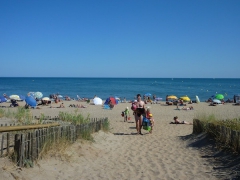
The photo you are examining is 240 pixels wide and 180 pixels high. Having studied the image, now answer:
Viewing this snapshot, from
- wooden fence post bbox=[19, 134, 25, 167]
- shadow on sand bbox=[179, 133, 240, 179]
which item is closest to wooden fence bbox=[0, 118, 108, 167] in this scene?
wooden fence post bbox=[19, 134, 25, 167]

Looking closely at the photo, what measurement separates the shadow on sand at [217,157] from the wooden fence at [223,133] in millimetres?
153

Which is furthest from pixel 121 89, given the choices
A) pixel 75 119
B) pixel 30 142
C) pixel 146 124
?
pixel 30 142

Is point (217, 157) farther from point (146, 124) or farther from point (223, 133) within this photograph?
point (146, 124)

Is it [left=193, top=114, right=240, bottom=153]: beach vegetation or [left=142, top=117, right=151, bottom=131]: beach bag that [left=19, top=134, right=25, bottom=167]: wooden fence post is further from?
Answer: [left=142, top=117, right=151, bottom=131]: beach bag

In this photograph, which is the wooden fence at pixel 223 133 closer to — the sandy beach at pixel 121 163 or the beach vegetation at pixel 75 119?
the sandy beach at pixel 121 163

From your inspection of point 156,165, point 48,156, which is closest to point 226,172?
point 156,165

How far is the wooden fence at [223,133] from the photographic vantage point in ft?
20.0

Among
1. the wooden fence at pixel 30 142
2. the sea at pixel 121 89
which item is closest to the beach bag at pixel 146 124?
the wooden fence at pixel 30 142

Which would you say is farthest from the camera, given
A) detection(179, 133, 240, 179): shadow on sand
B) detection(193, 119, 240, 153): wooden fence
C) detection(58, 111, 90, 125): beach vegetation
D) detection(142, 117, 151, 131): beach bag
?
detection(142, 117, 151, 131): beach bag

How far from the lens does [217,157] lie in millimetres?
6355

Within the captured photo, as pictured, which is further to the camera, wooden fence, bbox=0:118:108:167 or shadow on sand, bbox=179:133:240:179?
shadow on sand, bbox=179:133:240:179

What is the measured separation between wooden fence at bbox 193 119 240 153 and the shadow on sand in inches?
6.0

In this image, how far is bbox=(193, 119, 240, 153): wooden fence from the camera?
609cm

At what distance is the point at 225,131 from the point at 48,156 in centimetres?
459
